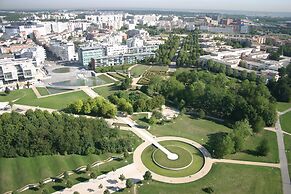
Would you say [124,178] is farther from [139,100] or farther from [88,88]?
[88,88]

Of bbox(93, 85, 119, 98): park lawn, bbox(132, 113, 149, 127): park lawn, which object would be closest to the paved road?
bbox(132, 113, 149, 127): park lawn

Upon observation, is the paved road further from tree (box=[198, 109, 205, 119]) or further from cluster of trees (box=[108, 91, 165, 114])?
cluster of trees (box=[108, 91, 165, 114])

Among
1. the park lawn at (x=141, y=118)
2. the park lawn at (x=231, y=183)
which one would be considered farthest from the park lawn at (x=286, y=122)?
the park lawn at (x=141, y=118)

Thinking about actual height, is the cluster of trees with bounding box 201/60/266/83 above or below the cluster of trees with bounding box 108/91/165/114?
above

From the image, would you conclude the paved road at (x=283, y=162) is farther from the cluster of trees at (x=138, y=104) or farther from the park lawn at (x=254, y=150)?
the cluster of trees at (x=138, y=104)

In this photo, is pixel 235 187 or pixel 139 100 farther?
pixel 139 100

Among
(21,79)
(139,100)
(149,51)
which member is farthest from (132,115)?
(149,51)
